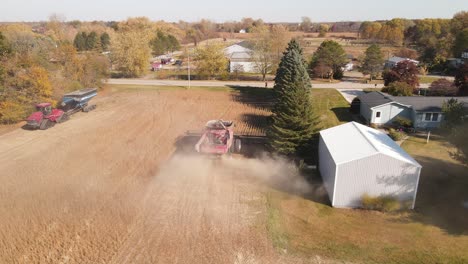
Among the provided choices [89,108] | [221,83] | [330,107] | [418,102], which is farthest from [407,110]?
[89,108]

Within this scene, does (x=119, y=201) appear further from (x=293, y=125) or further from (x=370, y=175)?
(x=370, y=175)

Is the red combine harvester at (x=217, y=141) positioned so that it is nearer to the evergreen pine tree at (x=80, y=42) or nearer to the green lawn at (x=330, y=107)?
the green lawn at (x=330, y=107)

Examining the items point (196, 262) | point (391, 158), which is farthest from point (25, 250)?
point (391, 158)

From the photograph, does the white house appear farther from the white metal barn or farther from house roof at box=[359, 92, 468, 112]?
the white metal barn

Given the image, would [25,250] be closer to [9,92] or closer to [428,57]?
[9,92]

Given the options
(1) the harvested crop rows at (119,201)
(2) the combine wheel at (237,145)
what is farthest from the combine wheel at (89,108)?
(2) the combine wheel at (237,145)

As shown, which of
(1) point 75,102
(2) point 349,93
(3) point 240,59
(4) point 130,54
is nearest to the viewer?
(1) point 75,102
